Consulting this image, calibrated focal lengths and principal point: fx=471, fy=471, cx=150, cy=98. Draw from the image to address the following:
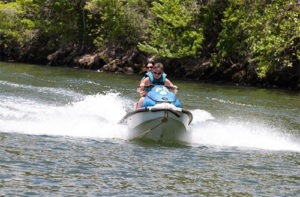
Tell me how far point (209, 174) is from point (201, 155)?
154 cm

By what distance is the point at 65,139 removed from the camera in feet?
33.4

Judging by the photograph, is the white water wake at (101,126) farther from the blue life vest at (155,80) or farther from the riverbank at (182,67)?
the riverbank at (182,67)

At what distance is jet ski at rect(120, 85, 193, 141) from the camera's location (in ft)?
33.8

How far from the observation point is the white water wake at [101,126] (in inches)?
437

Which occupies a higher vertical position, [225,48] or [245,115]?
[225,48]

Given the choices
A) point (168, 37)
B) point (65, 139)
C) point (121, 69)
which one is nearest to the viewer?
point (65, 139)

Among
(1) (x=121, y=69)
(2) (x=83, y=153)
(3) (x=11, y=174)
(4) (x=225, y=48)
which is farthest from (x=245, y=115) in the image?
(1) (x=121, y=69)

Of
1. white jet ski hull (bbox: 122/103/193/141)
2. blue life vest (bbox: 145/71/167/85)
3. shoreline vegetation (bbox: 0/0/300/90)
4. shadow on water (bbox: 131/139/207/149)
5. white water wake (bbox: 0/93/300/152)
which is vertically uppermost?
shoreline vegetation (bbox: 0/0/300/90)

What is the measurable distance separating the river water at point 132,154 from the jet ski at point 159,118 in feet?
0.91

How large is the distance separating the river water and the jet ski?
0.91 feet

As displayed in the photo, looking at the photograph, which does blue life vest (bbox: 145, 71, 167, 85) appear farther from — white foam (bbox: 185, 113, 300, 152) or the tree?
the tree

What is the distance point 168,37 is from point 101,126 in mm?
20941

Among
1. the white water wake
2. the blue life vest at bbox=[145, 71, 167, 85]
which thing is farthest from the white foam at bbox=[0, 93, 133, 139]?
the blue life vest at bbox=[145, 71, 167, 85]

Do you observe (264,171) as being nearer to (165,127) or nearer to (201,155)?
(201,155)
